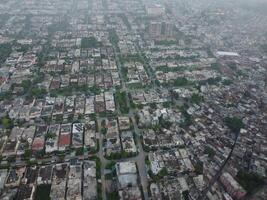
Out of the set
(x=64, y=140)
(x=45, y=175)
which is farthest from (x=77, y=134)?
(x=45, y=175)

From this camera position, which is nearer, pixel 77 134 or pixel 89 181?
pixel 89 181

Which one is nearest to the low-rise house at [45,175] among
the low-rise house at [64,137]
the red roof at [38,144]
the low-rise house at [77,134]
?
the low-rise house at [64,137]

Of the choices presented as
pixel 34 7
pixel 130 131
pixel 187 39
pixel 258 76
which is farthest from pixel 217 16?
pixel 130 131

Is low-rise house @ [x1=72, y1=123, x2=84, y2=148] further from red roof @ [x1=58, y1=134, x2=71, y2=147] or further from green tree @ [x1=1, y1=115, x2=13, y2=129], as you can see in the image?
green tree @ [x1=1, y1=115, x2=13, y2=129]

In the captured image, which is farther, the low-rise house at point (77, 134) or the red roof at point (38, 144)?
the low-rise house at point (77, 134)

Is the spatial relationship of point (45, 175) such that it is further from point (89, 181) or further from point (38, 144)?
point (38, 144)

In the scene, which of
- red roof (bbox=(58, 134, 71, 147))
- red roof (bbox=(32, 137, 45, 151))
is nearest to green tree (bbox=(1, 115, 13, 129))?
red roof (bbox=(32, 137, 45, 151))

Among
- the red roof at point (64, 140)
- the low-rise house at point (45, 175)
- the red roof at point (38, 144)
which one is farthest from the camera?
the red roof at point (64, 140)

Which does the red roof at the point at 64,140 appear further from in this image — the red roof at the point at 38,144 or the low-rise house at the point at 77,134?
the red roof at the point at 38,144

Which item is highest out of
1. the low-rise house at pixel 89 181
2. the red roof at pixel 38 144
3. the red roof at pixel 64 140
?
the red roof at pixel 64 140

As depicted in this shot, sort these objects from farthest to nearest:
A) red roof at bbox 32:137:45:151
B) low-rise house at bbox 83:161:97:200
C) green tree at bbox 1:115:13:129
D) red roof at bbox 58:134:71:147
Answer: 1. green tree at bbox 1:115:13:129
2. red roof at bbox 58:134:71:147
3. red roof at bbox 32:137:45:151
4. low-rise house at bbox 83:161:97:200

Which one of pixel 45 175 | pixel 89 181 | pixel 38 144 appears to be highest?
pixel 38 144

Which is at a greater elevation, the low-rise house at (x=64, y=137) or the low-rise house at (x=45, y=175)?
the low-rise house at (x=64, y=137)
